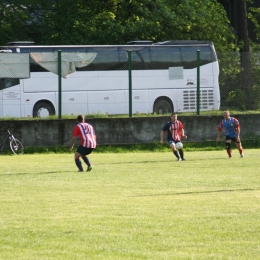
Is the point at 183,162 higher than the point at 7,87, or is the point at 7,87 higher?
the point at 7,87

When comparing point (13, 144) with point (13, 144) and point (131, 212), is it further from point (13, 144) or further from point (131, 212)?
point (131, 212)

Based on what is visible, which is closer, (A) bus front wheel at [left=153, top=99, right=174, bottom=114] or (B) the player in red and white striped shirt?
(B) the player in red and white striped shirt

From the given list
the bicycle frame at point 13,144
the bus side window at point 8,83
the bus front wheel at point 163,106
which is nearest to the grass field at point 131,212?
the bicycle frame at point 13,144

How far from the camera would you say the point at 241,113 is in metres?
30.0

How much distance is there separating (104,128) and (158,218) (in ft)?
56.0

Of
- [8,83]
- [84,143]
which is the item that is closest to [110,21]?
[8,83]

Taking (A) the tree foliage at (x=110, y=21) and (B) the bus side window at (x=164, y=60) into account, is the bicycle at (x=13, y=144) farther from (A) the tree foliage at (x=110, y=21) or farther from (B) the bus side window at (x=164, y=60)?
(A) the tree foliage at (x=110, y=21)

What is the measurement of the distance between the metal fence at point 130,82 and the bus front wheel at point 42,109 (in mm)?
204

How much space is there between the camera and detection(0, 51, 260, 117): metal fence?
29.4 meters

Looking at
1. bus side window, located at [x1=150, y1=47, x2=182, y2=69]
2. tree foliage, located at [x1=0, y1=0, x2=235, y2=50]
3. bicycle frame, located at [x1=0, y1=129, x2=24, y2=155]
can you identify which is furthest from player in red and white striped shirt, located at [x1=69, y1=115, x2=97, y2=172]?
tree foliage, located at [x1=0, y1=0, x2=235, y2=50]

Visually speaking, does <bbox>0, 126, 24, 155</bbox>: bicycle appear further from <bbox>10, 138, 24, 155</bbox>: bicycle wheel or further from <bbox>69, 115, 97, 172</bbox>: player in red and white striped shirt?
<bbox>69, 115, 97, 172</bbox>: player in red and white striped shirt

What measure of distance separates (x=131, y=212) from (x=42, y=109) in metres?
21.2

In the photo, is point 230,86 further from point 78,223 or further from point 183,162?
point 78,223

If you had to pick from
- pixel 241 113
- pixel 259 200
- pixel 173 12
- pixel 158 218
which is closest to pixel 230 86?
pixel 241 113
